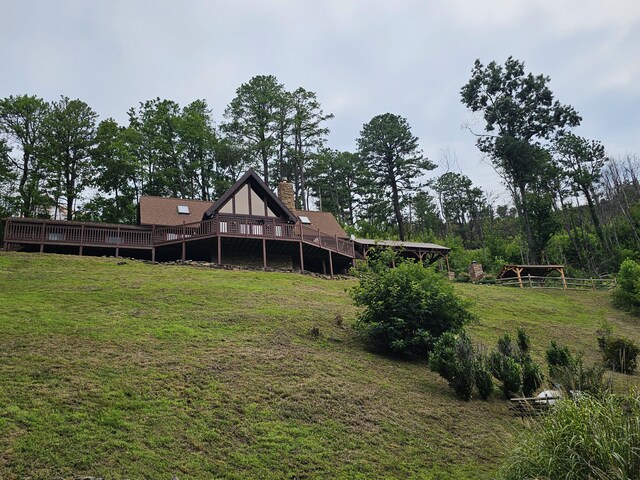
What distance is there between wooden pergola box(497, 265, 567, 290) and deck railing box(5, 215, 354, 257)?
39.4ft

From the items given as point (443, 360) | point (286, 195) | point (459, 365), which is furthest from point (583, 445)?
point (286, 195)

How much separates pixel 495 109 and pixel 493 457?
132 ft

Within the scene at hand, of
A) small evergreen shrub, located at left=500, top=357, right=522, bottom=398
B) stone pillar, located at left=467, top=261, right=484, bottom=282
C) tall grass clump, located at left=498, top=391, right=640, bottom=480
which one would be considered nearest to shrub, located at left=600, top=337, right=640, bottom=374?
small evergreen shrub, located at left=500, top=357, right=522, bottom=398

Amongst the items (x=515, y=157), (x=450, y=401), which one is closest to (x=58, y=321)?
(x=450, y=401)

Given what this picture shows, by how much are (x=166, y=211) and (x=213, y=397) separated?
25890 mm

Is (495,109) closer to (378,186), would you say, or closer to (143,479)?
(378,186)

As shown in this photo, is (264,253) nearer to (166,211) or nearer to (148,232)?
(148,232)

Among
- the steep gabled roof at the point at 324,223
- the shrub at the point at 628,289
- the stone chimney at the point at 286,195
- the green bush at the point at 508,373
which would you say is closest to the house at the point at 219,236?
the stone chimney at the point at 286,195

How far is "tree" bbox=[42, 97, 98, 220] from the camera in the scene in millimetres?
40750

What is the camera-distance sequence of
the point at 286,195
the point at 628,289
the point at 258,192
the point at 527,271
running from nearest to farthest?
the point at 628,289, the point at 258,192, the point at 286,195, the point at 527,271

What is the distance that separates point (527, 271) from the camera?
124 ft

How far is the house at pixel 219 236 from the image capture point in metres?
30.0

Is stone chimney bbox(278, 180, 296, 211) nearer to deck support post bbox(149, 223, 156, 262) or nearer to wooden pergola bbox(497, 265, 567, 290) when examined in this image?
deck support post bbox(149, 223, 156, 262)

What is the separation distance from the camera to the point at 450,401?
13016 millimetres
